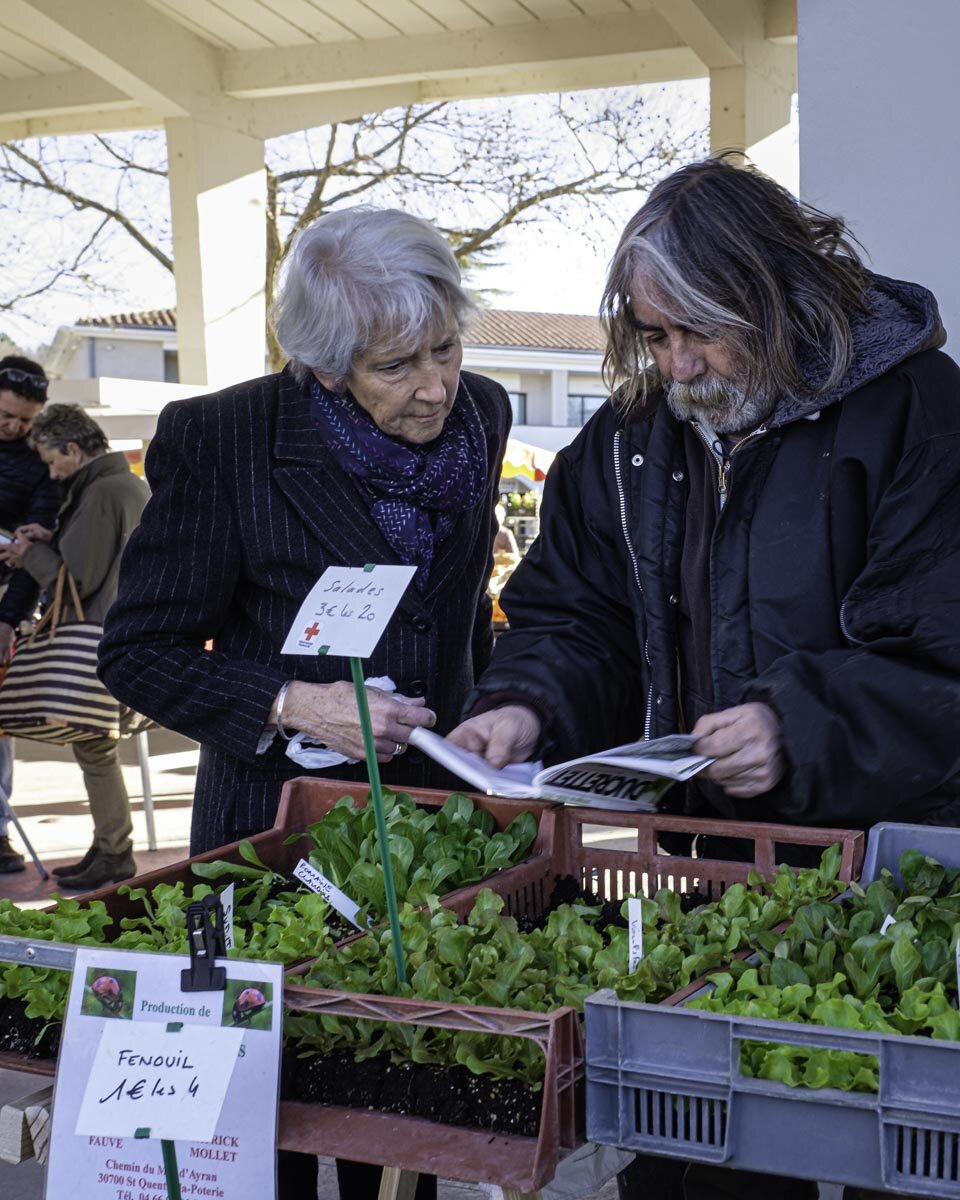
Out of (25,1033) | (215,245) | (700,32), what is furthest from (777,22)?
(25,1033)

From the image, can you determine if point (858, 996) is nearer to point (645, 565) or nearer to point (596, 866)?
point (596, 866)

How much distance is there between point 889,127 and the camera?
9.40ft

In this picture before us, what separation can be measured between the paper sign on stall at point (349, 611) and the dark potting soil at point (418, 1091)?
34cm

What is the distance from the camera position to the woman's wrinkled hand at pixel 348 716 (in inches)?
71.5

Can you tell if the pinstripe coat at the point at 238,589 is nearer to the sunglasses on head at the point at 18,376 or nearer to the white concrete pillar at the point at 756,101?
the white concrete pillar at the point at 756,101

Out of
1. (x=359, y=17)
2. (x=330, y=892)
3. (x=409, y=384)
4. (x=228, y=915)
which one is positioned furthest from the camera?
(x=359, y=17)

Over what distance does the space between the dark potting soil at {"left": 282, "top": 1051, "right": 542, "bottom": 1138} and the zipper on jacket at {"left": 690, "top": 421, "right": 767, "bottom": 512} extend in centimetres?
78

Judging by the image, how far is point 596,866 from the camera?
1668mm

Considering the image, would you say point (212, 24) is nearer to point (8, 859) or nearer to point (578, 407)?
point (8, 859)

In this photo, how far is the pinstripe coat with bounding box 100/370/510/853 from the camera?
6.41 feet

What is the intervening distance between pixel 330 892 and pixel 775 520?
0.65 metres

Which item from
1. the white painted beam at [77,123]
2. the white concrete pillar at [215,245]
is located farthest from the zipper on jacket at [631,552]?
the white painted beam at [77,123]

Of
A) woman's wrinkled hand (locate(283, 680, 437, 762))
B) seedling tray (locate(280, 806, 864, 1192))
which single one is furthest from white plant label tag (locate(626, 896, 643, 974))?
woman's wrinkled hand (locate(283, 680, 437, 762))

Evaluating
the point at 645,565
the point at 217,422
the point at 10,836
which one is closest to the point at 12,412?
the point at 10,836
